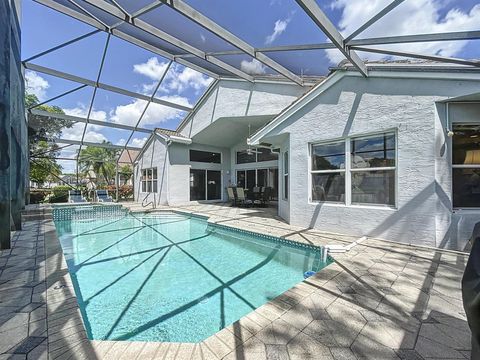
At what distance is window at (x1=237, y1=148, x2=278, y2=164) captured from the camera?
1452cm

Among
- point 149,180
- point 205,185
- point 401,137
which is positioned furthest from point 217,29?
point 149,180

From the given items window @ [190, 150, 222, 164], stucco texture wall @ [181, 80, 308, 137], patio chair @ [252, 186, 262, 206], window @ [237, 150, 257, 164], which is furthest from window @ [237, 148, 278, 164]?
stucco texture wall @ [181, 80, 308, 137]

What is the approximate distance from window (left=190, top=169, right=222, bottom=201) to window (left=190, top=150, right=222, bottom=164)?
77 centimetres

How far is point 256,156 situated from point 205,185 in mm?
4250

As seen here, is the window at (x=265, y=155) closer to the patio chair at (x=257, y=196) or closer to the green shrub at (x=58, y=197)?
the patio chair at (x=257, y=196)

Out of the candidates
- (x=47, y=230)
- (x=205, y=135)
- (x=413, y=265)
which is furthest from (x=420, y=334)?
(x=205, y=135)

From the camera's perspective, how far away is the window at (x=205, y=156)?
15805mm

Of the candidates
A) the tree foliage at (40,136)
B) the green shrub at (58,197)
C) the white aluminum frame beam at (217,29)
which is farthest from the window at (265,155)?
the green shrub at (58,197)

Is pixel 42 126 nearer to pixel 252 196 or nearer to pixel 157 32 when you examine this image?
pixel 157 32

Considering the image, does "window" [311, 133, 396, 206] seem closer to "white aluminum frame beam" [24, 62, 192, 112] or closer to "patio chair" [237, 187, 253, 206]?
"patio chair" [237, 187, 253, 206]

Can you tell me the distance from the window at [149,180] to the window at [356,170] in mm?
12160

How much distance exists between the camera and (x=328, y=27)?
448 cm

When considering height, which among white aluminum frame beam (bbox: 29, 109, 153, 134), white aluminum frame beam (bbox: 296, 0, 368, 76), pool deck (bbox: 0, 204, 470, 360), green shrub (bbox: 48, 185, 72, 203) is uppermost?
white aluminum frame beam (bbox: 29, 109, 153, 134)

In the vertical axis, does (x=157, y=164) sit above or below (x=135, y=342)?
above
